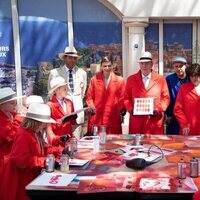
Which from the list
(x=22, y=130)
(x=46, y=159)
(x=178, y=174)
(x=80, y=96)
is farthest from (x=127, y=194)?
(x=80, y=96)

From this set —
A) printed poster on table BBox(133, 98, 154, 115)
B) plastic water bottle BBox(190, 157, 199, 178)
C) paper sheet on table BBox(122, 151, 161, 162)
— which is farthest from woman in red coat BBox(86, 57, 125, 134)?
plastic water bottle BBox(190, 157, 199, 178)

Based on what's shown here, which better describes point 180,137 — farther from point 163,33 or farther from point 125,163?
point 163,33

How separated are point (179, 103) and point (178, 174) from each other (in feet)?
6.24

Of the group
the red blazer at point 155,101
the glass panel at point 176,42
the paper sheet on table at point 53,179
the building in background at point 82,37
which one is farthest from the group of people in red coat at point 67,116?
the glass panel at point 176,42

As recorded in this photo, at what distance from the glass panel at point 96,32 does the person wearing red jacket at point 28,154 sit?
396 centimetres

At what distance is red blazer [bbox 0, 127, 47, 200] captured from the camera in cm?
289

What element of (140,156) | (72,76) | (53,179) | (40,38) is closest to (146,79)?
(72,76)

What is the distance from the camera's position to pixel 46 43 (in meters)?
6.95

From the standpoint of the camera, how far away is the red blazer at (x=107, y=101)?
16.6 feet

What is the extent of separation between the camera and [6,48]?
695cm

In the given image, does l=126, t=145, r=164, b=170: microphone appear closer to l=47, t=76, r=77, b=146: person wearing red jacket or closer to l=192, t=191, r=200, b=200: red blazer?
l=192, t=191, r=200, b=200: red blazer

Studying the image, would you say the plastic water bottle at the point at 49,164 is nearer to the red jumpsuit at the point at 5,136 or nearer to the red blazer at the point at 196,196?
the red jumpsuit at the point at 5,136

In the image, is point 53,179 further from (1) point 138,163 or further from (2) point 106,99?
(2) point 106,99

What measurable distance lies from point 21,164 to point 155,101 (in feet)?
7.67
